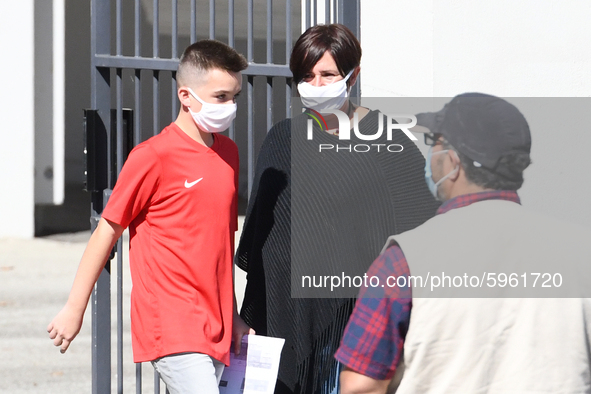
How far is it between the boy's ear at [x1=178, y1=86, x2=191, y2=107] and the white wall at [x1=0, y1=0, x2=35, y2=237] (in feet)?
25.3

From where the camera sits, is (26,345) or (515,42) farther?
(26,345)

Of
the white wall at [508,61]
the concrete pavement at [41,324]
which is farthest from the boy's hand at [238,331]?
the concrete pavement at [41,324]

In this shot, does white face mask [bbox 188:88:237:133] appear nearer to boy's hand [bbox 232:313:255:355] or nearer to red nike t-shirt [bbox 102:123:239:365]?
red nike t-shirt [bbox 102:123:239:365]

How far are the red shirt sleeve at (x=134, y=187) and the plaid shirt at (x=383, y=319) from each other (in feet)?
3.19

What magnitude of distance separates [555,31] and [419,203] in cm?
194

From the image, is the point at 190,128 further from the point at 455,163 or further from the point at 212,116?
the point at 455,163

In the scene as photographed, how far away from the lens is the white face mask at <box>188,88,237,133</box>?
2.47 m

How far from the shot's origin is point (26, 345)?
5316mm

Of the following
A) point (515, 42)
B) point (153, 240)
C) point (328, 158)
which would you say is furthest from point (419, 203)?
point (515, 42)

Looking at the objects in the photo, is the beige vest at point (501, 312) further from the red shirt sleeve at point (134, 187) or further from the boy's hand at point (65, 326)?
the boy's hand at point (65, 326)

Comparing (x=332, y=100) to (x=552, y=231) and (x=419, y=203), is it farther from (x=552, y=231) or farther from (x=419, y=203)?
(x=552, y=231)

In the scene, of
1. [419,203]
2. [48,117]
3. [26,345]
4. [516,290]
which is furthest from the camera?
[48,117]

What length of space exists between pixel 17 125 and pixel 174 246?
26.4 ft

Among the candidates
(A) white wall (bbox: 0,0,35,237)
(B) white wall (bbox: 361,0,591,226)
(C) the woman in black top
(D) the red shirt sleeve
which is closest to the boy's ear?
(D) the red shirt sleeve
